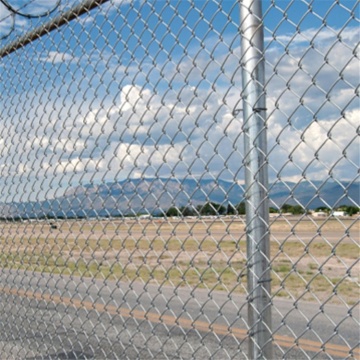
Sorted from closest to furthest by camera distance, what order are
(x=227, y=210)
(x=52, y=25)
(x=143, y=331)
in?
1. (x=227, y=210)
2. (x=52, y=25)
3. (x=143, y=331)

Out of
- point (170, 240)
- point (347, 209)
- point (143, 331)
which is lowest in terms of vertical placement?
point (143, 331)

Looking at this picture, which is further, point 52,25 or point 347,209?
point 52,25

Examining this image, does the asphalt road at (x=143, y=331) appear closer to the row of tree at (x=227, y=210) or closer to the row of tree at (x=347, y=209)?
the row of tree at (x=227, y=210)

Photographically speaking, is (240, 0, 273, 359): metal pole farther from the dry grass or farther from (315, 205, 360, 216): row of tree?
(315, 205, 360, 216): row of tree

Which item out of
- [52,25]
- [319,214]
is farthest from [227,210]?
[52,25]

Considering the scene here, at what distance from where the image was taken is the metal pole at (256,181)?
92.7 inches

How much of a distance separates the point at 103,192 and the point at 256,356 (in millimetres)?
1452

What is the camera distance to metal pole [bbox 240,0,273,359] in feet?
7.72

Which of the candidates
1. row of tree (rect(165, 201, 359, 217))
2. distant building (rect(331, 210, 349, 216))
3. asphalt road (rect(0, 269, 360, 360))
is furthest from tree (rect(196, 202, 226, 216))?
asphalt road (rect(0, 269, 360, 360))

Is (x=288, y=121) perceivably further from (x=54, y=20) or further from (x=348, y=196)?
(x=54, y=20)

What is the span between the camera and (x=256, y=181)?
235 centimetres

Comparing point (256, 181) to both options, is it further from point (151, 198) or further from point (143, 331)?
point (143, 331)

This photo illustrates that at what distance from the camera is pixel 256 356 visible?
239 centimetres

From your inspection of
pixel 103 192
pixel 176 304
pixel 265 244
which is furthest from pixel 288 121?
pixel 176 304
